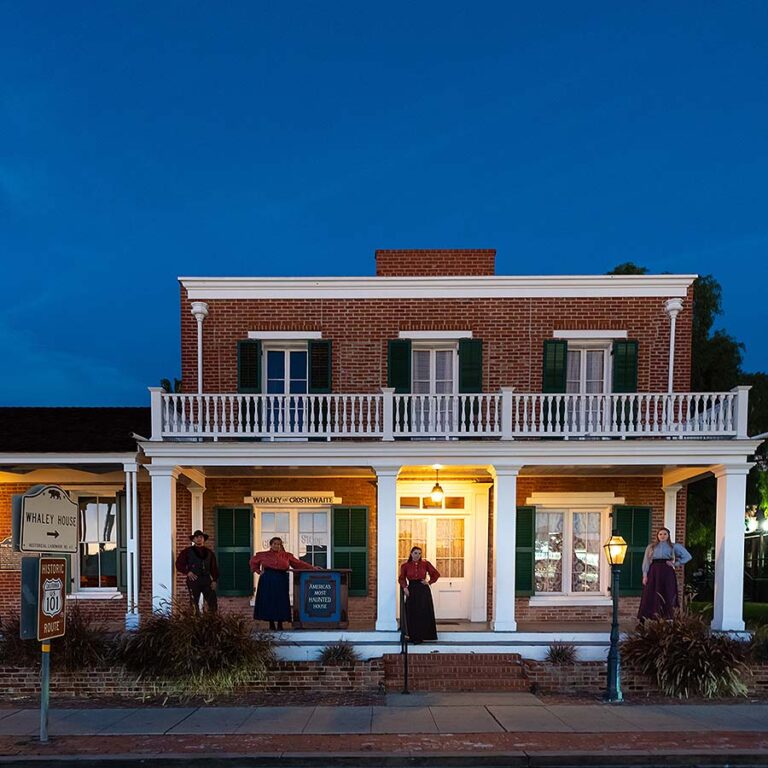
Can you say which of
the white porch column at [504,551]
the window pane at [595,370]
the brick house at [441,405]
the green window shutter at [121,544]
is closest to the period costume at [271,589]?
the brick house at [441,405]

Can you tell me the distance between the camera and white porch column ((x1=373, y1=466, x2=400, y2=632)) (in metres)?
9.59

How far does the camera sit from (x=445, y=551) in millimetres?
12148

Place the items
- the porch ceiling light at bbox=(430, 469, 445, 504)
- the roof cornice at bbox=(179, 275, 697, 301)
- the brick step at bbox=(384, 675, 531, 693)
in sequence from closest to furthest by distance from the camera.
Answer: the brick step at bbox=(384, 675, 531, 693) < the porch ceiling light at bbox=(430, 469, 445, 504) < the roof cornice at bbox=(179, 275, 697, 301)

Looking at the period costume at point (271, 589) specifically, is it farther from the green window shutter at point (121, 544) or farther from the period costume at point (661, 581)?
the period costume at point (661, 581)

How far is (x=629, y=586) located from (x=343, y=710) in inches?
251

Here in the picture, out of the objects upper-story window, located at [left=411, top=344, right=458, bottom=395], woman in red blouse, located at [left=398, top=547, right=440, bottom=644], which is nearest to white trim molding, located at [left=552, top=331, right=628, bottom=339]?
upper-story window, located at [left=411, top=344, right=458, bottom=395]

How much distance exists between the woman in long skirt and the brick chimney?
5.99m

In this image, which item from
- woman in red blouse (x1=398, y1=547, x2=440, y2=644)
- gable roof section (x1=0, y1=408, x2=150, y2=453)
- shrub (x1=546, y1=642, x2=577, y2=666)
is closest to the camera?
shrub (x1=546, y1=642, x2=577, y2=666)

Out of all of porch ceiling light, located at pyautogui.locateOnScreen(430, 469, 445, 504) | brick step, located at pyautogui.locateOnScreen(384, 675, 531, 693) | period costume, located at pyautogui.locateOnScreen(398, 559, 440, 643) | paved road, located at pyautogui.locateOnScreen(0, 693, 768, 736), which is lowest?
brick step, located at pyautogui.locateOnScreen(384, 675, 531, 693)

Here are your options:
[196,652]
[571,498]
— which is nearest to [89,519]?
[196,652]

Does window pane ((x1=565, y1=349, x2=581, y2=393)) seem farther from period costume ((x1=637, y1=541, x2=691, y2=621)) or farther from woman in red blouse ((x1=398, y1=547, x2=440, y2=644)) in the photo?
woman in red blouse ((x1=398, y1=547, x2=440, y2=644))

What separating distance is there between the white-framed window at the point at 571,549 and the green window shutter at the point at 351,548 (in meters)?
3.27

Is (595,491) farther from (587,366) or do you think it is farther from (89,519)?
(89,519)

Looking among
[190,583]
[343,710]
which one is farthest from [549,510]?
[190,583]
